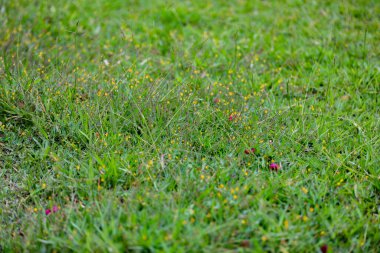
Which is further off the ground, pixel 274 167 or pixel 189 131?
pixel 189 131

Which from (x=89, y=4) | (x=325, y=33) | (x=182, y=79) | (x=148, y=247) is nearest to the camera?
(x=148, y=247)

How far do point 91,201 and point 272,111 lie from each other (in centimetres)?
159

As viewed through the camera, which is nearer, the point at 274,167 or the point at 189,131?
the point at 274,167

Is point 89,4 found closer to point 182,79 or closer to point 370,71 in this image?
point 182,79

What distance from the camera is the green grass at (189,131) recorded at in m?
2.43

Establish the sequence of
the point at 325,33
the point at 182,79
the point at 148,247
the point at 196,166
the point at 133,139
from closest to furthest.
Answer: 1. the point at 148,247
2. the point at 196,166
3. the point at 133,139
4. the point at 182,79
5. the point at 325,33

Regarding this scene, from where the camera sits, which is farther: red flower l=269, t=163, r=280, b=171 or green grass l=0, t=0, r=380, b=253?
red flower l=269, t=163, r=280, b=171

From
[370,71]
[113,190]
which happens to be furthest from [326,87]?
[113,190]

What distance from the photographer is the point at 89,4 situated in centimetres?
530

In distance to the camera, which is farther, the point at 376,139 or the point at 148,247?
the point at 376,139

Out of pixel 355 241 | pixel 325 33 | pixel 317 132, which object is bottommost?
pixel 355 241

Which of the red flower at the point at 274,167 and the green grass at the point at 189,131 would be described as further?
the red flower at the point at 274,167

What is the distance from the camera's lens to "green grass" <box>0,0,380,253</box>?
2426 mm

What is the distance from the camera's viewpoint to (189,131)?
10.5 feet
